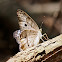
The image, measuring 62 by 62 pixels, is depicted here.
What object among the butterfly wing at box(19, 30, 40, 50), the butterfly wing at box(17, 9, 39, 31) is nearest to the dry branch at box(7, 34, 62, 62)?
the butterfly wing at box(19, 30, 40, 50)

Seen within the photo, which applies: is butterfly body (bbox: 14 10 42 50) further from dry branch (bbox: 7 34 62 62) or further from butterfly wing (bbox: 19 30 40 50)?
dry branch (bbox: 7 34 62 62)

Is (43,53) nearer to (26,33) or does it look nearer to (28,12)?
(26,33)

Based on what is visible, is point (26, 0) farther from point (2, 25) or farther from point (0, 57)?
point (0, 57)

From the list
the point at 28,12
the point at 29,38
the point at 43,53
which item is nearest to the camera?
the point at 43,53

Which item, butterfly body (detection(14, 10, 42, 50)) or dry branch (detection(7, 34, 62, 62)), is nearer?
dry branch (detection(7, 34, 62, 62))

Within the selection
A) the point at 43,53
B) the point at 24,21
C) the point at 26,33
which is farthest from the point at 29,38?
the point at 43,53

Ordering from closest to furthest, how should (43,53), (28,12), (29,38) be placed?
(43,53) → (29,38) → (28,12)

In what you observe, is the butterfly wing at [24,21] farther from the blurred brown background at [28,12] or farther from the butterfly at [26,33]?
the blurred brown background at [28,12]

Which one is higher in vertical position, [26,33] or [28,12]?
[28,12]
